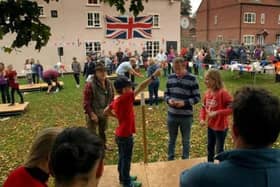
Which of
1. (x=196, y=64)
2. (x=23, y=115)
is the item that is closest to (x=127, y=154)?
(x=23, y=115)

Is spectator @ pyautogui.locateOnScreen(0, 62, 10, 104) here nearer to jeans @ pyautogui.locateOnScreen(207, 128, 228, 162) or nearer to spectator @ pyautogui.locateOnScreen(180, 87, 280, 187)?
jeans @ pyautogui.locateOnScreen(207, 128, 228, 162)

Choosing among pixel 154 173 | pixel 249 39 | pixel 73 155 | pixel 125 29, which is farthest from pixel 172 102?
pixel 249 39

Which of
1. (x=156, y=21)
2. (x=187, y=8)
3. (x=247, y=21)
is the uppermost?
(x=187, y=8)

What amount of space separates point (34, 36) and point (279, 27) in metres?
52.0

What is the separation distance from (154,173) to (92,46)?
24.2 metres

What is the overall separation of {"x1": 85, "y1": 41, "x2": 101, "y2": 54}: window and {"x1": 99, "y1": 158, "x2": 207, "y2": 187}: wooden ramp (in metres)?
23.6

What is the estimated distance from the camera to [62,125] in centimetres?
981

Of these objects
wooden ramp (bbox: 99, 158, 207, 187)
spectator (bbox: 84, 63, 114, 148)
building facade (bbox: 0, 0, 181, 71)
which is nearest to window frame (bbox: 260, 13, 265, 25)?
building facade (bbox: 0, 0, 181, 71)

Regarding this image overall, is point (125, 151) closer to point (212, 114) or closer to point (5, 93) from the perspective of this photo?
point (212, 114)

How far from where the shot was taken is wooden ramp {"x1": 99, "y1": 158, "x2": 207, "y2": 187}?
495 centimetres

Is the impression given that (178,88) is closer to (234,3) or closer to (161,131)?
(161,131)

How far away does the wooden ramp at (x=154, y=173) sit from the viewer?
4945mm

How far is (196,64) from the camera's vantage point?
21359 mm

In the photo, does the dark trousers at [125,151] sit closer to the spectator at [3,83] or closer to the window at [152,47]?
the spectator at [3,83]
